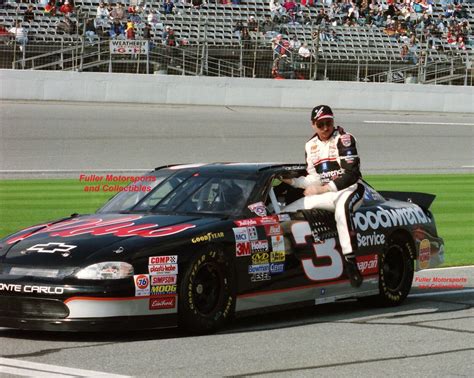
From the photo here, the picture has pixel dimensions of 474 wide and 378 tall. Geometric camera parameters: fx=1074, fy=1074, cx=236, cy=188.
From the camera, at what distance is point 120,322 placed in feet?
24.1

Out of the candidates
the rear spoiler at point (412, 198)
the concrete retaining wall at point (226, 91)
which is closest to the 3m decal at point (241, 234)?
the rear spoiler at point (412, 198)

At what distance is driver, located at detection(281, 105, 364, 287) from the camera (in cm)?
898

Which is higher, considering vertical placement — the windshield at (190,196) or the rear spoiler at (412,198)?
the windshield at (190,196)

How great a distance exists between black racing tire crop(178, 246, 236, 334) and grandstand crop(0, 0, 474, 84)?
2205 cm

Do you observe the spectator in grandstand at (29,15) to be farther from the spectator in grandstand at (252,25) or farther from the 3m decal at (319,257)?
the 3m decal at (319,257)

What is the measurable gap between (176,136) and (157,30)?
5816mm

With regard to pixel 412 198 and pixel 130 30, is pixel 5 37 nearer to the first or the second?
pixel 130 30

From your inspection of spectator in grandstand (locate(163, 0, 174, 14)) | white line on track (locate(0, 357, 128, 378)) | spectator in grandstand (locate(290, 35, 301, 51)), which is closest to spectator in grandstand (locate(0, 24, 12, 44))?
spectator in grandstand (locate(163, 0, 174, 14))

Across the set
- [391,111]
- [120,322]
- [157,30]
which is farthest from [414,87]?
[120,322]

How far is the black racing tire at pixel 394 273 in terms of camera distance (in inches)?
375

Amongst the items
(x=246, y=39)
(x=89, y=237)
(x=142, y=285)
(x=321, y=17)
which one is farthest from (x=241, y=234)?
(x=321, y=17)

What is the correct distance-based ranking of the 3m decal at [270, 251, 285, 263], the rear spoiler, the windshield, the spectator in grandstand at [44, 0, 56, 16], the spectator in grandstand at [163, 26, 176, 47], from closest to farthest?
the 3m decal at [270, 251, 285, 263] → the windshield → the rear spoiler → the spectator in grandstand at [44, 0, 56, 16] → the spectator in grandstand at [163, 26, 176, 47]

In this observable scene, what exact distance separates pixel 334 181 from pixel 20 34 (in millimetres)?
21592

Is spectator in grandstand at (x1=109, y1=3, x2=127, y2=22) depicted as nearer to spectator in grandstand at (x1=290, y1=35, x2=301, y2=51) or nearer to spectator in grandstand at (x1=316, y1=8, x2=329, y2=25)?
spectator in grandstand at (x1=290, y1=35, x2=301, y2=51)
